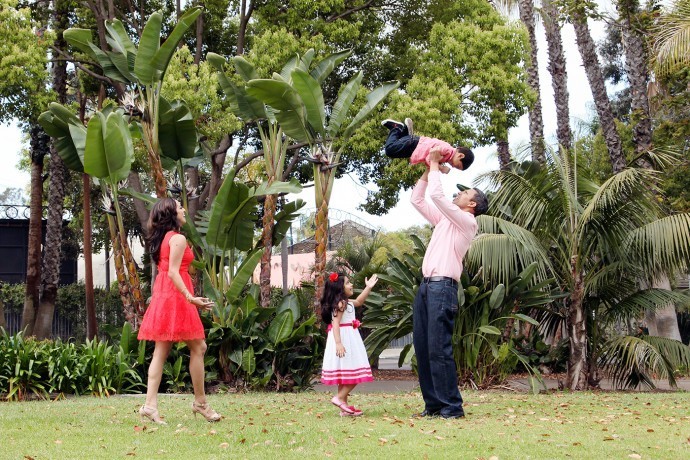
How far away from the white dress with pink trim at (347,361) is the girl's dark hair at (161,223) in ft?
5.75

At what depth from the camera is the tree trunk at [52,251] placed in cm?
2133

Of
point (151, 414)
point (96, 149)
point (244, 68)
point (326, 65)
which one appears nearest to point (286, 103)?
point (244, 68)

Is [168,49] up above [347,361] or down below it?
above

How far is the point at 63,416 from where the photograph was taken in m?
7.95

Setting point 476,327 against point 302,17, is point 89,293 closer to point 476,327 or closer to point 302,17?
point 302,17

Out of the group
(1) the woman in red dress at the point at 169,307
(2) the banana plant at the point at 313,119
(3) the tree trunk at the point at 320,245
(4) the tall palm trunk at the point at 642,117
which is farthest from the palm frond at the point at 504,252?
(4) the tall palm trunk at the point at 642,117

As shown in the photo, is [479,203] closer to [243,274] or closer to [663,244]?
[243,274]

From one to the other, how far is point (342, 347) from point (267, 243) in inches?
256

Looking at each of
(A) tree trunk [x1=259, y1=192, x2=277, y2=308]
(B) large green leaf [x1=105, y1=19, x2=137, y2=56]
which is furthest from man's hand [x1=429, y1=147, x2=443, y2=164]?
(B) large green leaf [x1=105, y1=19, x2=137, y2=56]

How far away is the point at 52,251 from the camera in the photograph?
21641mm

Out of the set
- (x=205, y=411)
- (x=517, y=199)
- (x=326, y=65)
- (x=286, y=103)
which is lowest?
(x=205, y=411)

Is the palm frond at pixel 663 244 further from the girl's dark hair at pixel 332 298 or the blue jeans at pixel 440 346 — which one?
the girl's dark hair at pixel 332 298

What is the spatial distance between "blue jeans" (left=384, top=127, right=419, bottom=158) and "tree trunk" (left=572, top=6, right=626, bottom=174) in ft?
40.7

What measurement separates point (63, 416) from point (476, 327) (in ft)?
20.5
